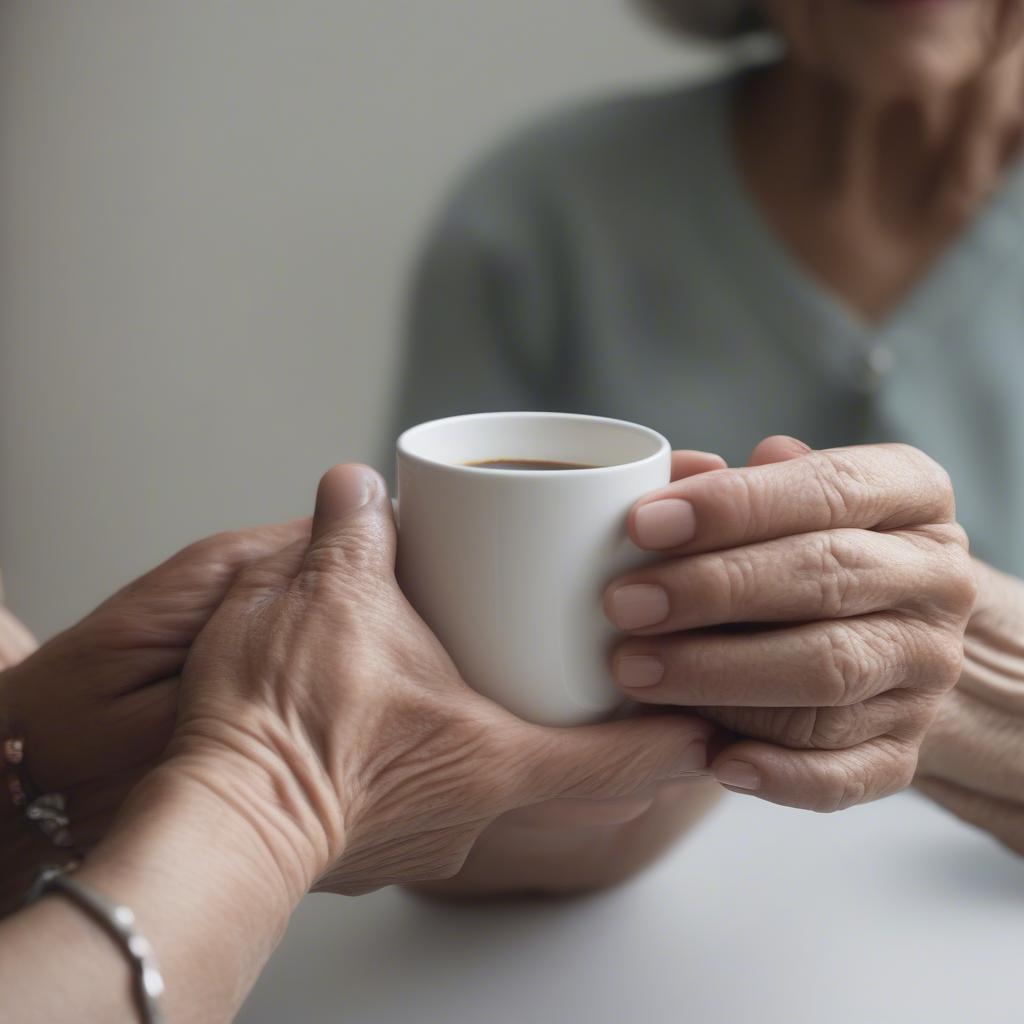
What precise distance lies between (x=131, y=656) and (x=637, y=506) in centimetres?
34

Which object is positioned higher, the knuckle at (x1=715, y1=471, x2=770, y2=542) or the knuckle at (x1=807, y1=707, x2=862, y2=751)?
the knuckle at (x1=715, y1=471, x2=770, y2=542)

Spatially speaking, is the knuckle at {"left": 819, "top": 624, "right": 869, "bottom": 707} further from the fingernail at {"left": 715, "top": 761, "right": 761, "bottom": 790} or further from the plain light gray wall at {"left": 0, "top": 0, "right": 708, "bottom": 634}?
the plain light gray wall at {"left": 0, "top": 0, "right": 708, "bottom": 634}

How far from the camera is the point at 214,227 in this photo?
6.88 ft

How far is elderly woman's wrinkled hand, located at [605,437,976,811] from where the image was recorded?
2.11 ft

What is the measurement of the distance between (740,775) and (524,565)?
0.65ft

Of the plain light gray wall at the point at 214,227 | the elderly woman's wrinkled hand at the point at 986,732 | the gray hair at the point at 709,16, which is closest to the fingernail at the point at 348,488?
the elderly woman's wrinkled hand at the point at 986,732

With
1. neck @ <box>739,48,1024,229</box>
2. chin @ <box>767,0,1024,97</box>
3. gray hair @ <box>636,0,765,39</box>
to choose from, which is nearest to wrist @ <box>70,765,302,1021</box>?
chin @ <box>767,0,1024,97</box>

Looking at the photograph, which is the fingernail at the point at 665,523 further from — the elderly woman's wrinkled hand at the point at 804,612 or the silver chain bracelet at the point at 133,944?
the silver chain bracelet at the point at 133,944

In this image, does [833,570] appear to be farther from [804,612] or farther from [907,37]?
[907,37]

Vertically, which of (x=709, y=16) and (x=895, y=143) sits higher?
(x=709, y=16)

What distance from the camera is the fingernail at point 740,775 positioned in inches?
26.6

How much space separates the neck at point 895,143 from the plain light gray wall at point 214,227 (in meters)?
0.49

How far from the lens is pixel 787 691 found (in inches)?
26.0

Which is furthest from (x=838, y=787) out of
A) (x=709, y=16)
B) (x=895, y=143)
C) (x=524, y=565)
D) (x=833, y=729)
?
(x=709, y=16)
